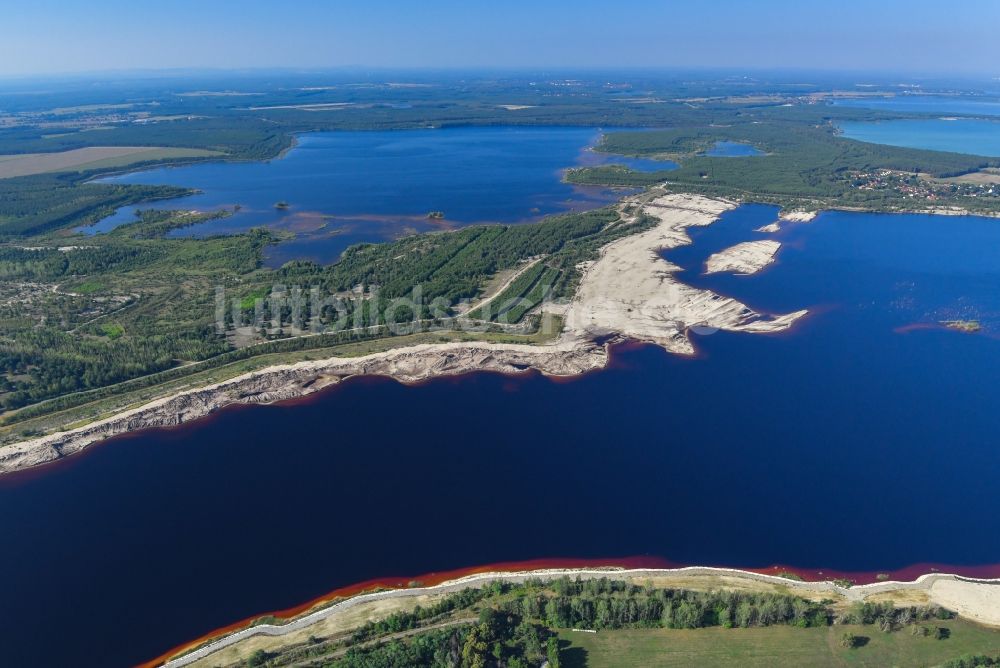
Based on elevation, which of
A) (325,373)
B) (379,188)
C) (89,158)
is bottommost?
(325,373)

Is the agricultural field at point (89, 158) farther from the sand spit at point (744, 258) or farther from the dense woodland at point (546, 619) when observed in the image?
the dense woodland at point (546, 619)

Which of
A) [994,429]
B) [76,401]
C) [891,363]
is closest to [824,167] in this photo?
[891,363]

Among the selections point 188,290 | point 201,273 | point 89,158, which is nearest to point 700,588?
point 188,290

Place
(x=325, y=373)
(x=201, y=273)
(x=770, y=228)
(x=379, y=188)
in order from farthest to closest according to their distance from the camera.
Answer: (x=379, y=188) → (x=770, y=228) → (x=201, y=273) → (x=325, y=373)

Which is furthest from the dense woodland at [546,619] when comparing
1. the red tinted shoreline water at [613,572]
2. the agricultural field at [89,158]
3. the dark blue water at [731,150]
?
the agricultural field at [89,158]

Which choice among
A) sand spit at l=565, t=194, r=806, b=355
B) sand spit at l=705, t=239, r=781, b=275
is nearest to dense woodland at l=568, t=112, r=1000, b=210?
sand spit at l=705, t=239, r=781, b=275

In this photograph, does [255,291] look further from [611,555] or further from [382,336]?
[611,555]

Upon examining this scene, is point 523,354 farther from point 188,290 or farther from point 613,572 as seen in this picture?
point 188,290
